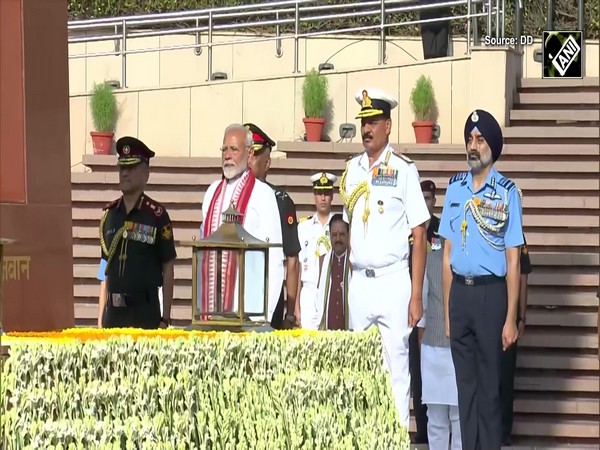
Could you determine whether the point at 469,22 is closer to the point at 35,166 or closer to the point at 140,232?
the point at 140,232

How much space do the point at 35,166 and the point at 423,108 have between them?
1093 centimetres

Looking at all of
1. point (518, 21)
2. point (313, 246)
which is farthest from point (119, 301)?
point (518, 21)

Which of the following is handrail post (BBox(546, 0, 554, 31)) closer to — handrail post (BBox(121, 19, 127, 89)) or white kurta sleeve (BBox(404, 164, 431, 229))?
handrail post (BBox(121, 19, 127, 89))

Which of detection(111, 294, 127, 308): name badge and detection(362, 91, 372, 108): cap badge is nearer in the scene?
detection(362, 91, 372, 108): cap badge

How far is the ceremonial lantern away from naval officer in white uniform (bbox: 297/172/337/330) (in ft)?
17.0

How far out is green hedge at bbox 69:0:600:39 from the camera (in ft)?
70.3

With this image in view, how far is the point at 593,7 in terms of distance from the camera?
72.7 feet

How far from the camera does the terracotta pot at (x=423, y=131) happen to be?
17.5m

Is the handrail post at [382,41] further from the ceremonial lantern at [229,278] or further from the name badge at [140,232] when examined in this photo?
the ceremonial lantern at [229,278]

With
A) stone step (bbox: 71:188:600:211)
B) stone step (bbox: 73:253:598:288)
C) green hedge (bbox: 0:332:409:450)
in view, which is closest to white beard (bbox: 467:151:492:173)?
green hedge (bbox: 0:332:409:450)

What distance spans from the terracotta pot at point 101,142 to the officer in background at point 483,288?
29.6 feet

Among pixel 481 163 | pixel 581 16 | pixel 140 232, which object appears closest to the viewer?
pixel 481 163

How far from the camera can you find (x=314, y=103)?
17.9m

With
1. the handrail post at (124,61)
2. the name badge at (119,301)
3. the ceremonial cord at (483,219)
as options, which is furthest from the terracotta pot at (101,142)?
the ceremonial cord at (483,219)
